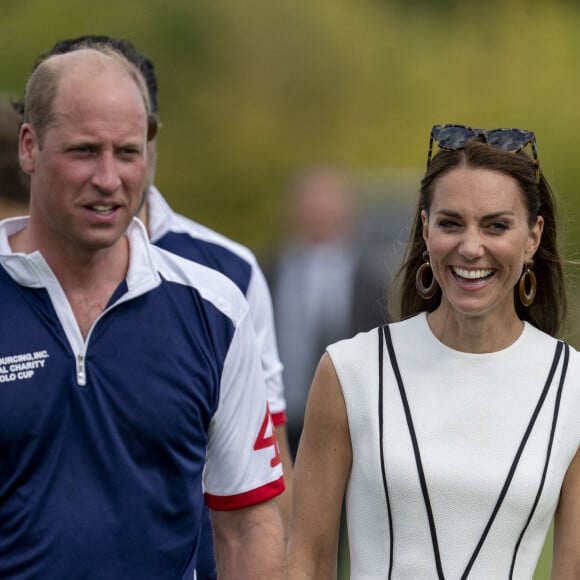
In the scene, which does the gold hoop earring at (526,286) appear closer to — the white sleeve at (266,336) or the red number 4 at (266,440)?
the red number 4 at (266,440)

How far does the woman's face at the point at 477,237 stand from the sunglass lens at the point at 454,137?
0.36 feet

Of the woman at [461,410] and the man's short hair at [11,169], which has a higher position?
the man's short hair at [11,169]

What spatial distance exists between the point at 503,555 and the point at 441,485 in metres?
0.25

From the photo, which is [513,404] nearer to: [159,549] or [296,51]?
[159,549]

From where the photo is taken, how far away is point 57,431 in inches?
152

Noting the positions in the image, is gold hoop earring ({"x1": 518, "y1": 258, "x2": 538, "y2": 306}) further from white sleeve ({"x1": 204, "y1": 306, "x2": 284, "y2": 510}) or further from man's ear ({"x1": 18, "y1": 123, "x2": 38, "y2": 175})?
man's ear ({"x1": 18, "y1": 123, "x2": 38, "y2": 175})

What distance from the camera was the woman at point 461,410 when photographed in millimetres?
4148

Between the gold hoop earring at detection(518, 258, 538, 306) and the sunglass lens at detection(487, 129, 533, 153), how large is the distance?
1.05 feet

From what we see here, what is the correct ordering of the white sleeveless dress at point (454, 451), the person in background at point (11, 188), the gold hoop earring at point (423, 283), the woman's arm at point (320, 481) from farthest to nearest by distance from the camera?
the person in background at point (11, 188) < the gold hoop earring at point (423, 283) < the woman's arm at point (320, 481) < the white sleeveless dress at point (454, 451)

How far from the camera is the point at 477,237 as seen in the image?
4168 millimetres

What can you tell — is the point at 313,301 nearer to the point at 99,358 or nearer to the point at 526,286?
the point at 526,286

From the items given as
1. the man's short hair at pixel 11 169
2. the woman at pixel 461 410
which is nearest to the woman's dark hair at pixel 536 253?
the woman at pixel 461 410

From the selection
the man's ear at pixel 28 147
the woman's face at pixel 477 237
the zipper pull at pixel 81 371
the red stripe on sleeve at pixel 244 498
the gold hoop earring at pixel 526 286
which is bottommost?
the red stripe on sleeve at pixel 244 498

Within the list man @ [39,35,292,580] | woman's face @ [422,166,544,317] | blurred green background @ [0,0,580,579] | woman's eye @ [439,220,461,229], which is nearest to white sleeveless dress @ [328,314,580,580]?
woman's face @ [422,166,544,317]
